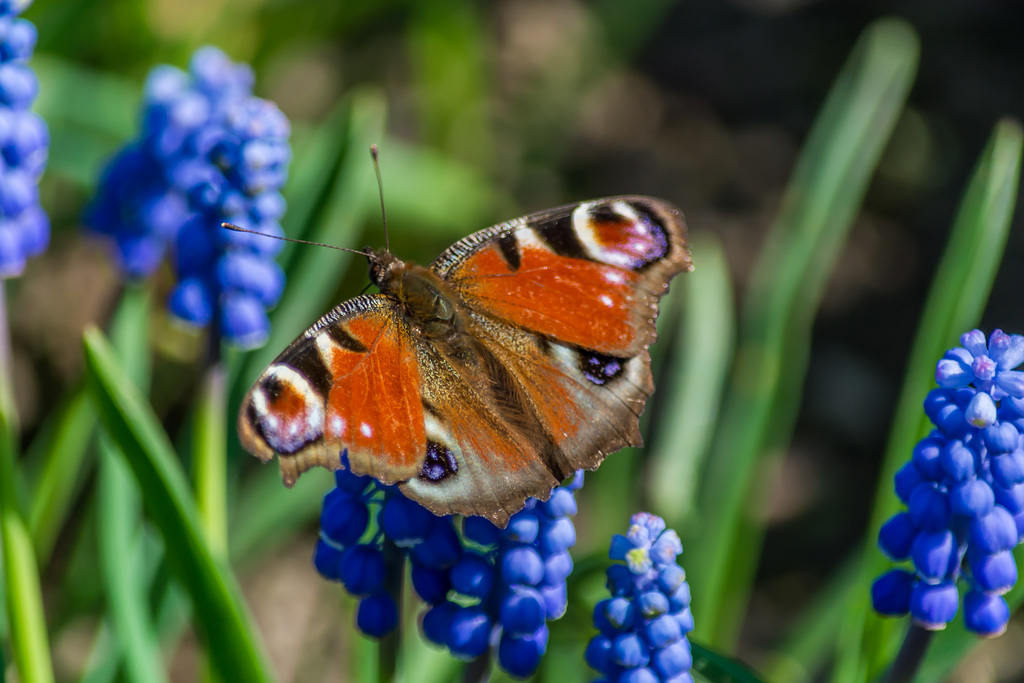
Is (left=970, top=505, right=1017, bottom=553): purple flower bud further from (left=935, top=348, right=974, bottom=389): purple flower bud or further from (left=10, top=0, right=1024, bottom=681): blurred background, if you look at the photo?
(left=10, top=0, right=1024, bottom=681): blurred background

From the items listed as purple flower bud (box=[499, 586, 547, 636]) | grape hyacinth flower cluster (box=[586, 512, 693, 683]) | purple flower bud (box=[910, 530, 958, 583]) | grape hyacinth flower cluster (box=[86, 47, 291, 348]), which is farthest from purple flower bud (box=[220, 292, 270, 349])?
purple flower bud (box=[910, 530, 958, 583])

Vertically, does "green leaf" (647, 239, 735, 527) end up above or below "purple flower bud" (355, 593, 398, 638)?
below

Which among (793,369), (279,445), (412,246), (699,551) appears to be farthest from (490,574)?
(412,246)

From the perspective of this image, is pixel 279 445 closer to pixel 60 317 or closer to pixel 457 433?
pixel 457 433

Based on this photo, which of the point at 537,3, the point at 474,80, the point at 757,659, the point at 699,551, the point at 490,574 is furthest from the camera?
the point at 537,3

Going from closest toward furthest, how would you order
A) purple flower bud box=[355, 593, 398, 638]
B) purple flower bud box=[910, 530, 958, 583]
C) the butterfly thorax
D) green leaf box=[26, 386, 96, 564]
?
1. purple flower bud box=[910, 530, 958, 583]
2. purple flower bud box=[355, 593, 398, 638]
3. the butterfly thorax
4. green leaf box=[26, 386, 96, 564]
